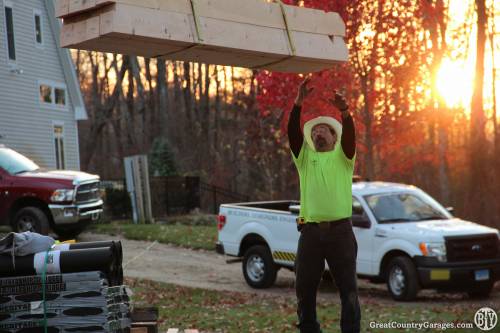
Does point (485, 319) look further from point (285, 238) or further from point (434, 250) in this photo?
point (285, 238)

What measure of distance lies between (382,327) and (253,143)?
2979 cm

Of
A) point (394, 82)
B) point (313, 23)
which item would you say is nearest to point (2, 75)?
point (394, 82)

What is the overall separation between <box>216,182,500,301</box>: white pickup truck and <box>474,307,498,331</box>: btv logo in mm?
2040

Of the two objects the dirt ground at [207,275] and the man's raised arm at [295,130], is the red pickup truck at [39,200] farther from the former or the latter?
the man's raised arm at [295,130]

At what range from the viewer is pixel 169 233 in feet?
70.5

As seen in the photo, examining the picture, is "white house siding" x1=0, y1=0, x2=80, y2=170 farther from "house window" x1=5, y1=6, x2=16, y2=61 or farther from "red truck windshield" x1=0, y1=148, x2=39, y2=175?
"red truck windshield" x1=0, y1=148, x2=39, y2=175

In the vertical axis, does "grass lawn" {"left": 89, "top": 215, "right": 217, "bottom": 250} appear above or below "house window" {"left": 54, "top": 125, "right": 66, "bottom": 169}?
below

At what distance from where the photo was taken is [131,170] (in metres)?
25.1

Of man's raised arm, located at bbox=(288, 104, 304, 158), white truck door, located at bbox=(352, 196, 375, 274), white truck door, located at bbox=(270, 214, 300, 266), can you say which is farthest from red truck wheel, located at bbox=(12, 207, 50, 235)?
man's raised arm, located at bbox=(288, 104, 304, 158)

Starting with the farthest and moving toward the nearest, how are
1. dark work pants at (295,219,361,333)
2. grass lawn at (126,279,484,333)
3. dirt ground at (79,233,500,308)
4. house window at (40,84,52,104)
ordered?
house window at (40,84,52,104), dirt ground at (79,233,500,308), grass lawn at (126,279,484,333), dark work pants at (295,219,361,333)

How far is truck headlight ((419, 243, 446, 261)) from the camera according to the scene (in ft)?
40.6

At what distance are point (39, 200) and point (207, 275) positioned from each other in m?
4.33

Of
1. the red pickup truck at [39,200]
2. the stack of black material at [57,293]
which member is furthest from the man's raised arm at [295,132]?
the red pickup truck at [39,200]

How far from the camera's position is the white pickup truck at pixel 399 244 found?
12383 mm
